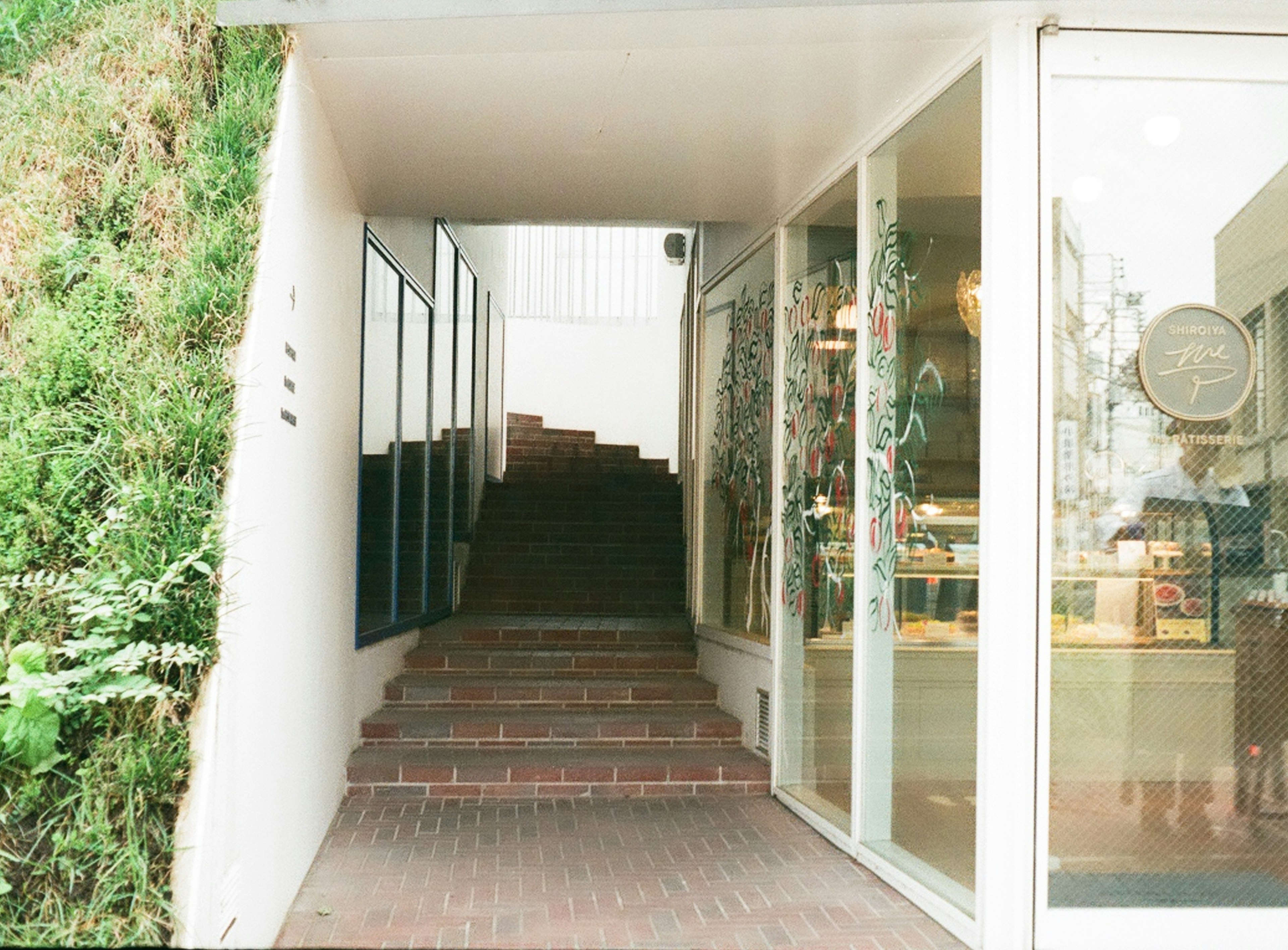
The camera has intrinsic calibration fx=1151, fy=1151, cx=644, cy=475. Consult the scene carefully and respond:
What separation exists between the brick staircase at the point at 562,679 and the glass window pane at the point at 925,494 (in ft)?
6.10

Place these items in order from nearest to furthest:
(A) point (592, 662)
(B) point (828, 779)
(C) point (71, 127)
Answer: (C) point (71, 127) → (B) point (828, 779) → (A) point (592, 662)

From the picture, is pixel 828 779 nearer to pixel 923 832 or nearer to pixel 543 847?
pixel 923 832

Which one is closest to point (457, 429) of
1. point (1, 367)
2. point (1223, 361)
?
point (1, 367)

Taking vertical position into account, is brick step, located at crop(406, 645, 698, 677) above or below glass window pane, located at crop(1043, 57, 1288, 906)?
below

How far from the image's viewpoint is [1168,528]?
3854mm

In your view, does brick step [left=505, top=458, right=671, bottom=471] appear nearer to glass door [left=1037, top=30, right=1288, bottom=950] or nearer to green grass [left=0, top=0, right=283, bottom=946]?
green grass [left=0, top=0, right=283, bottom=946]

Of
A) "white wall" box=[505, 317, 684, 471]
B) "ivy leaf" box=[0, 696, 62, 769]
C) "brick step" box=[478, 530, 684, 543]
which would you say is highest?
"white wall" box=[505, 317, 684, 471]

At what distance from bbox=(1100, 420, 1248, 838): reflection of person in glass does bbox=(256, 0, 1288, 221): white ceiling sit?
1.55 m

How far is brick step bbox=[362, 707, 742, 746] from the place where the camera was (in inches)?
264

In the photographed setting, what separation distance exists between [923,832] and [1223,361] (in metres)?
2.11

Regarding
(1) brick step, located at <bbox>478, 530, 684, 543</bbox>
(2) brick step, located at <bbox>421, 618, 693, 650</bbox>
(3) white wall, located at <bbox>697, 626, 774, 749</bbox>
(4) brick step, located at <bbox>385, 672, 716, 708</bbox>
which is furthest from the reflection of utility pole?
(1) brick step, located at <bbox>478, 530, 684, 543</bbox>

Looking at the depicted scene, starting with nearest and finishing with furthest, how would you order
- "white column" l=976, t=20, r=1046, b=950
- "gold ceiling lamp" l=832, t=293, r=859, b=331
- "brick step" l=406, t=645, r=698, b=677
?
"white column" l=976, t=20, r=1046, b=950, "gold ceiling lamp" l=832, t=293, r=859, b=331, "brick step" l=406, t=645, r=698, b=677

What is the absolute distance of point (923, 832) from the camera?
15.0 feet

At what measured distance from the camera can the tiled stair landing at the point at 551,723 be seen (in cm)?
627
